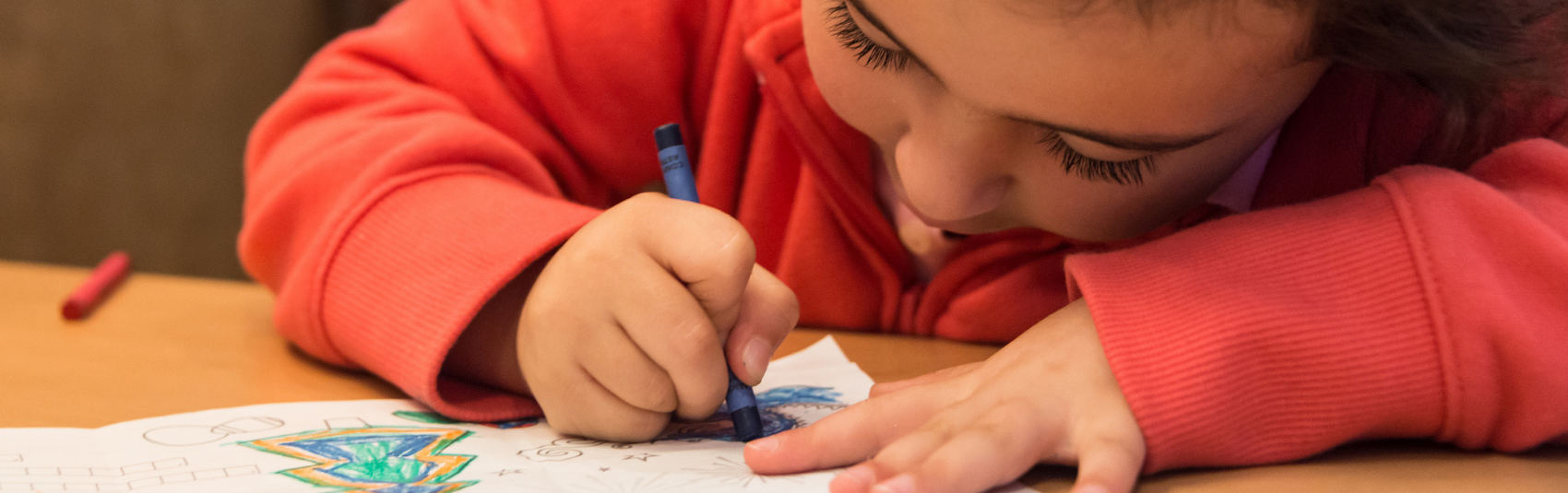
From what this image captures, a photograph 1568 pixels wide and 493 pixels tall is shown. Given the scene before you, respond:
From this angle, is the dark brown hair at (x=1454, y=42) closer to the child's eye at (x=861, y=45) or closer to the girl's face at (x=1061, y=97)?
the girl's face at (x=1061, y=97)

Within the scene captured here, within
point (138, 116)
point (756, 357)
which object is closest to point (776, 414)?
point (756, 357)

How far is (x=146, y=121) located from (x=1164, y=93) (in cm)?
116

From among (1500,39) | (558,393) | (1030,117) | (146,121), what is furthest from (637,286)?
(146,121)

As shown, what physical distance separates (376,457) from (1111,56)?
0.29 metres

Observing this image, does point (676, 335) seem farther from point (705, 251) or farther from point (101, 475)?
point (101, 475)

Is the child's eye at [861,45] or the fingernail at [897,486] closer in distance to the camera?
the fingernail at [897,486]

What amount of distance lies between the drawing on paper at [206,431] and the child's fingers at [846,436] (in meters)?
0.21

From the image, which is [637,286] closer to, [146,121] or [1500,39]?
[1500,39]

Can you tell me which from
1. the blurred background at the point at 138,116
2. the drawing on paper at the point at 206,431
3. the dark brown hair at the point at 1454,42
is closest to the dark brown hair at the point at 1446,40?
the dark brown hair at the point at 1454,42

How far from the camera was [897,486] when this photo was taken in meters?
0.32

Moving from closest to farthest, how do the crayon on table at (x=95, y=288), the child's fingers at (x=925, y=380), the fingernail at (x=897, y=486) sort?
the fingernail at (x=897, y=486)
the child's fingers at (x=925, y=380)
the crayon on table at (x=95, y=288)

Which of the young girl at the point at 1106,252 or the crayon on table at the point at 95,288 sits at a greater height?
the young girl at the point at 1106,252

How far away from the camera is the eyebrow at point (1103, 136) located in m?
0.39

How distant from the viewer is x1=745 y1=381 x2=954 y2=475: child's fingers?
1.16 feet
